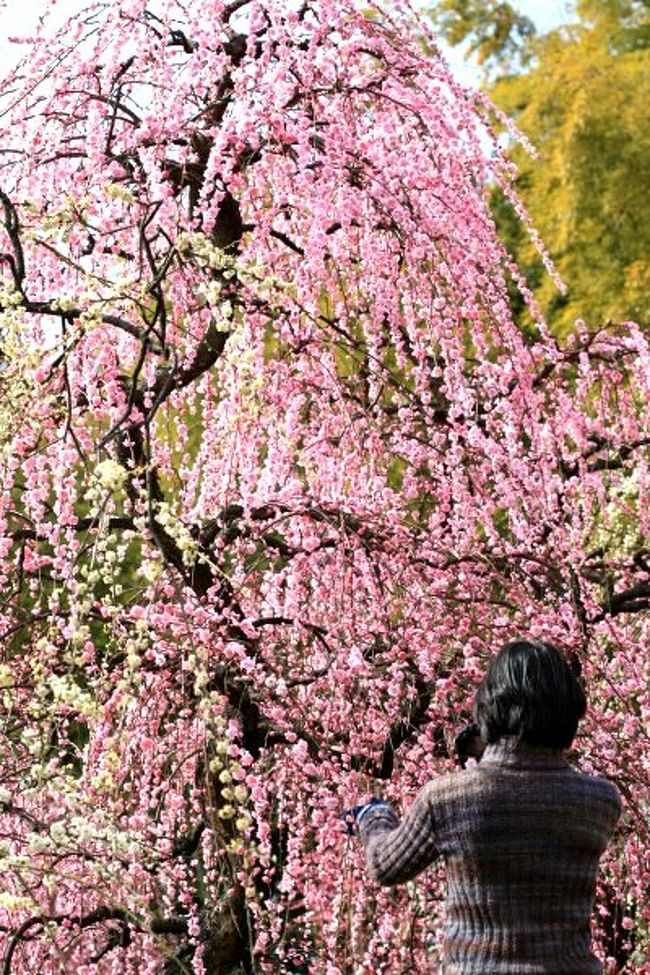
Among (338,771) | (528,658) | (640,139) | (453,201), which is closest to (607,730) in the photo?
(338,771)

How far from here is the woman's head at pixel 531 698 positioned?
2.55m

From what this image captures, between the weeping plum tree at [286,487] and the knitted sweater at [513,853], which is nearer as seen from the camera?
the knitted sweater at [513,853]

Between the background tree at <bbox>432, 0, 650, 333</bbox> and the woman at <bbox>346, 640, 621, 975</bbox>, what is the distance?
1048 cm

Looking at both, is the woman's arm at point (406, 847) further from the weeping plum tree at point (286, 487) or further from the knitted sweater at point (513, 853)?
the weeping plum tree at point (286, 487)

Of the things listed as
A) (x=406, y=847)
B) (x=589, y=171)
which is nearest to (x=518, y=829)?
(x=406, y=847)

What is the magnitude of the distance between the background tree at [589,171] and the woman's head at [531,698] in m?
10.5

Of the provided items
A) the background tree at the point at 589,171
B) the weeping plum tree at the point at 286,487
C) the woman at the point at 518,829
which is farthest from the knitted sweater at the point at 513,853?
the background tree at the point at 589,171

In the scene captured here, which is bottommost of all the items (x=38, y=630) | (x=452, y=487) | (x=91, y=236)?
(x=38, y=630)

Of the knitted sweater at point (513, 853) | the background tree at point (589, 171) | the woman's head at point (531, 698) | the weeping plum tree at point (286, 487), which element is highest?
the background tree at point (589, 171)

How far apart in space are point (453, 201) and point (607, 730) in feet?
5.24

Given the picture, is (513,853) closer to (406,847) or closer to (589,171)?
(406,847)

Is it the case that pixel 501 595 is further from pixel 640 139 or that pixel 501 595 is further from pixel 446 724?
pixel 640 139

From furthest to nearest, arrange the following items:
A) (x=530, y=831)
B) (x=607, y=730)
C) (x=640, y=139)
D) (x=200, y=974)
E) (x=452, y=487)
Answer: (x=640, y=139) < (x=452, y=487) < (x=607, y=730) < (x=200, y=974) < (x=530, y=831)

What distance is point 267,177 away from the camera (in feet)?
15.4
